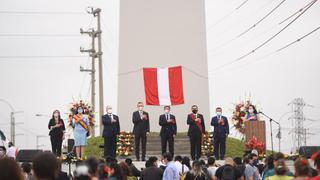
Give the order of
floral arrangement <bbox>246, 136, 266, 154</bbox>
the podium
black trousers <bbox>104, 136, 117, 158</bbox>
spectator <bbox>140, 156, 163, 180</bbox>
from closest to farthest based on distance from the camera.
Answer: spectator <bbox>140, 156, 163, 180</bbox> → black trousers <bbox>104, 136, 117, 158</bbox> → floral arrangement <bbox>246, 136, 266, 154</bbox> → the podium

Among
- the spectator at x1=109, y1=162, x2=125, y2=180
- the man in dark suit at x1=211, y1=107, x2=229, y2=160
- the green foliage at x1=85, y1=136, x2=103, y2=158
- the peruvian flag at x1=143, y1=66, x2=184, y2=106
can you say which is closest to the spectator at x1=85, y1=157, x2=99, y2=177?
the spectator at x1=109, y1=162, x2=125, y2=180

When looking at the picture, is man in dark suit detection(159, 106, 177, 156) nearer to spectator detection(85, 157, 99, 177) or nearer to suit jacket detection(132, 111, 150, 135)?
suit jacket detection(132, 111, 150, 135)

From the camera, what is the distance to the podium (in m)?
26.2

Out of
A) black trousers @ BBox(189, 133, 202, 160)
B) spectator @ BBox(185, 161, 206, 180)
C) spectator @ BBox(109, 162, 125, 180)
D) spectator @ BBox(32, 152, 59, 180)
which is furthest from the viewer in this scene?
black trousers @ BBox(189, 133, 202, 160)

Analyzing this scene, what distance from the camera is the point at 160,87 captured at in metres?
30.9

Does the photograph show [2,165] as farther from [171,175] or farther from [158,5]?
[158,5]

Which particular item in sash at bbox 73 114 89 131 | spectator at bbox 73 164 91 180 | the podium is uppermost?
sash at bbox 73 114 89 131

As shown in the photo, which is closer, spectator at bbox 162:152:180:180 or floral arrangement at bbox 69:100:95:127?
spectator at bbox 162:152:180:180

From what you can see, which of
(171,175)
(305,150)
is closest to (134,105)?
(305,150)

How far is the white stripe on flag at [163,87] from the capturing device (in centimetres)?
3088

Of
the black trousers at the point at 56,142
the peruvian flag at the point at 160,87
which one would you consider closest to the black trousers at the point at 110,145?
the black trousers at the point at 56,142

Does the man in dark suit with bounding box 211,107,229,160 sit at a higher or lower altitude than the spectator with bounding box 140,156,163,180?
higher

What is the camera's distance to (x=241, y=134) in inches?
1126

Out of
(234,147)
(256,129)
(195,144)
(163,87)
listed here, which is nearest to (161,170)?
(195,144)
